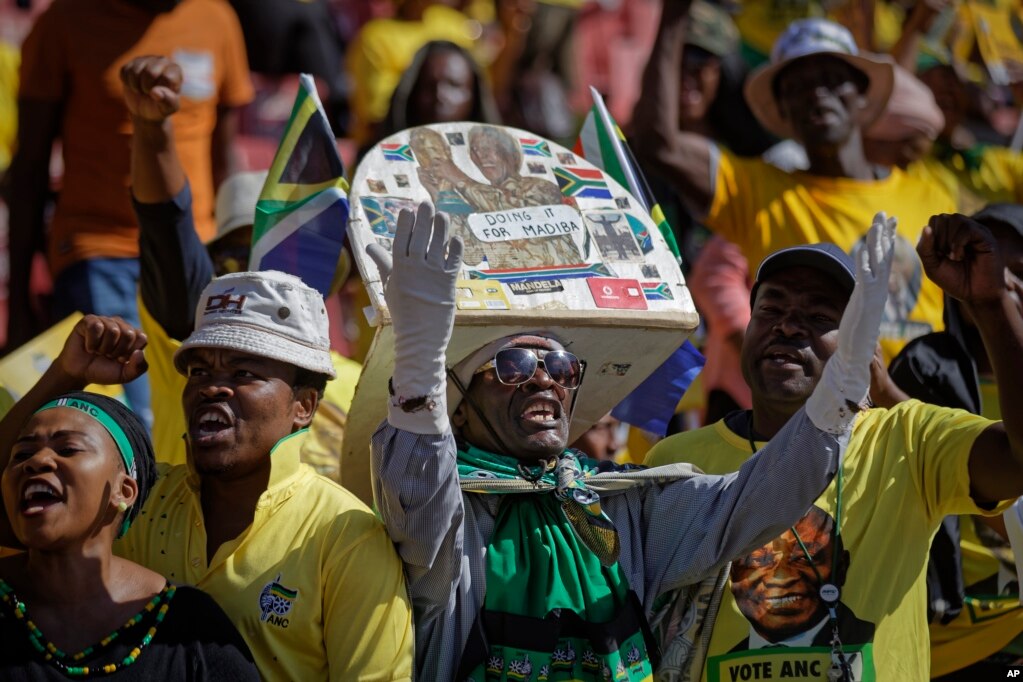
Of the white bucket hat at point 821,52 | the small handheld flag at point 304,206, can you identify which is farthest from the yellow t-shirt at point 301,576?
the white bucket hat at point 821,52

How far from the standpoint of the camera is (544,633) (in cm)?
384

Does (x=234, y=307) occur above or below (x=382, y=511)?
above

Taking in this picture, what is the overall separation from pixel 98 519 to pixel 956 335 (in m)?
2.58

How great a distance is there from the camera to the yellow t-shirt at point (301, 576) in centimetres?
363

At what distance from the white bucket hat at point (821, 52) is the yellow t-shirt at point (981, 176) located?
0.36m

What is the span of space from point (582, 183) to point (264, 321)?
3.86 feet

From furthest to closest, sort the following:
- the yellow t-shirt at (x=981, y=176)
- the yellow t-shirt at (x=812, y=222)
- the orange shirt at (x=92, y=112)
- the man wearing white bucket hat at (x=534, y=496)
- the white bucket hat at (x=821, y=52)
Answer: the yellow t-shirt at (x=981, y=176) < the white bucket hat at (x=821, y=52) < the orange shirt at (x=92, y=112) < the yellow t-shirt at (x=812, y=222) < the man wearing white bucket hat at (x=534, y=496)

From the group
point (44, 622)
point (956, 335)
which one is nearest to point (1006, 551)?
point (956, 335)

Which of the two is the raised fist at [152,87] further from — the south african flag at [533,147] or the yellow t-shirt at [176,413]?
the south african flag at [533,147]

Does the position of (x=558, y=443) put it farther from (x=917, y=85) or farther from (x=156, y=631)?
(x=917, y=85)

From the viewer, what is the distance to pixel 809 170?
621cm

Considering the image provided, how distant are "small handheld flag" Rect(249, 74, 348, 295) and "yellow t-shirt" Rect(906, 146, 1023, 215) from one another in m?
2.81

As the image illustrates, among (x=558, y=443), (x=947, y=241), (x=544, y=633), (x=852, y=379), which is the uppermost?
(x=947, y=241)

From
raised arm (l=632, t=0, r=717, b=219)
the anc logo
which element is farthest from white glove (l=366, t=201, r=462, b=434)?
raised arm (l=632, t=0, r=717, b=219)
